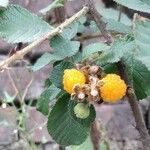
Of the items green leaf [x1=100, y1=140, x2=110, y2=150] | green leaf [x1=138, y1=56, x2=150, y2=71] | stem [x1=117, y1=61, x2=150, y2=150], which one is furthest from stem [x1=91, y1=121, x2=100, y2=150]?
green leaf [x1=138, y1=56, x2=150, y2=71]

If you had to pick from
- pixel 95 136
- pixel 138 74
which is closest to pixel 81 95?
pixel 138 74

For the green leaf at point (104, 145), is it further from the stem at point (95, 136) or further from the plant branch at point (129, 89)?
the plant branch at point (129, 89)

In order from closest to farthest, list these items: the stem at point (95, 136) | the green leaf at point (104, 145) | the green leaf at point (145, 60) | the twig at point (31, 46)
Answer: the green leaf at point (145, 60) → the twig at point (31, 46) → the stem at point (95, 136) → the green leaf at point (104, 145)

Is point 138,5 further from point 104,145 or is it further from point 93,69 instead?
point 104,145

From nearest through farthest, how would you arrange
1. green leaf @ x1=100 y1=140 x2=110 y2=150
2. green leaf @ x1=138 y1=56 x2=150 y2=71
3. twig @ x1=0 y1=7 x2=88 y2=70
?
green leaf @ x1=138 y1=56 x2=150 y2=71
twig @ x1=0 y1=7 x2=88 y2=70
green leaf @ x1=100 y1=140 x2=110 y2=150

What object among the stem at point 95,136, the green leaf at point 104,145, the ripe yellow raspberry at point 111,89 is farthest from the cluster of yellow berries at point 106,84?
the green leaf at point 104,145

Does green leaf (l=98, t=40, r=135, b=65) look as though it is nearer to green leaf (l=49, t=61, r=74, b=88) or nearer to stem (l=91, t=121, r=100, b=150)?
green leaf (l=49, t=61, r=74, b=88)

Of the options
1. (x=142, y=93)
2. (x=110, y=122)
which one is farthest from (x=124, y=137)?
(x=142, y=93)
